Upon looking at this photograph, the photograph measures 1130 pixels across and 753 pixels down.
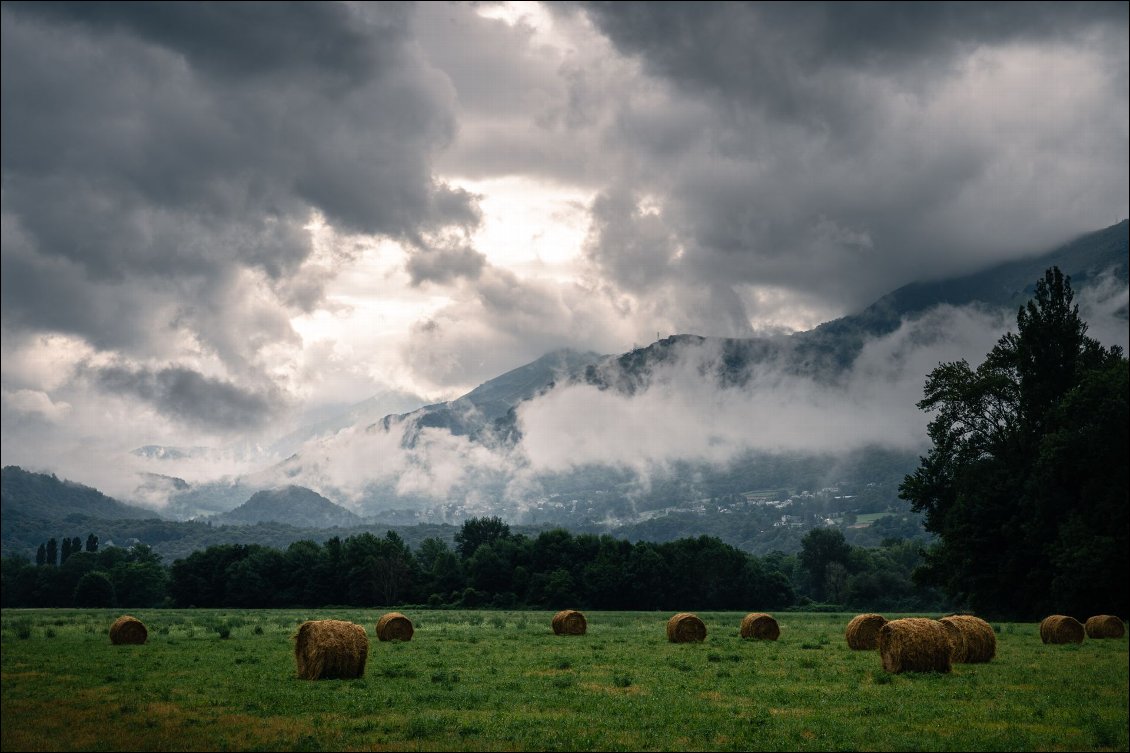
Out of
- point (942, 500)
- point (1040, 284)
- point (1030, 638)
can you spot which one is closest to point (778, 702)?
point (1030, 638)

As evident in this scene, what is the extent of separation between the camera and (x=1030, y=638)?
1603 inches

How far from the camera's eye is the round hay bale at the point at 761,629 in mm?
41844

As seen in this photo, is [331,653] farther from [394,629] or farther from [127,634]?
[127,634]

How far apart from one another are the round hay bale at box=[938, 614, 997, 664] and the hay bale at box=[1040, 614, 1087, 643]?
33.0 ft

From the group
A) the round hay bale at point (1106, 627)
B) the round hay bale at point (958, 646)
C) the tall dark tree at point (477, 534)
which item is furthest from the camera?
the tall dark tree at point (477, 534)

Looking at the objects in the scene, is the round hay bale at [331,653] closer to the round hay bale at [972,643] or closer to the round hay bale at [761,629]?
the round hay bale at [972,643]

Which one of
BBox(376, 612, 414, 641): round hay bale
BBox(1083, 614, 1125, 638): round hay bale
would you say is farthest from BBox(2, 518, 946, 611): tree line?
BBox(1083, 614, 1125, 638): round hay bale

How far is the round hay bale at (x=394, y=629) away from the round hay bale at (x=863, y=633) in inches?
816

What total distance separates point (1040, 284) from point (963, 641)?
149ft

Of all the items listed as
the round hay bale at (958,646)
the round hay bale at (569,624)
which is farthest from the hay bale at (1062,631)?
the round hay bale at (569,624)

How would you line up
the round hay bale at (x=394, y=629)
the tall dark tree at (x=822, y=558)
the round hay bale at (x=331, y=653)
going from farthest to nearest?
1. the tall dark tree at (x=822, y=558)
2. the round hay bale at (x=394, y=629)
3. the round hay bale at (x=331, y=653)

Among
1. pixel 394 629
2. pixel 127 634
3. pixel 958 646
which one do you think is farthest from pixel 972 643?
pixel 127 634

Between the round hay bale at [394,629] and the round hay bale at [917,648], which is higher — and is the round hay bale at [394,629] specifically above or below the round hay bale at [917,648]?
below

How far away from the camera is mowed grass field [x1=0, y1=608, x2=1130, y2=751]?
1705 cm
